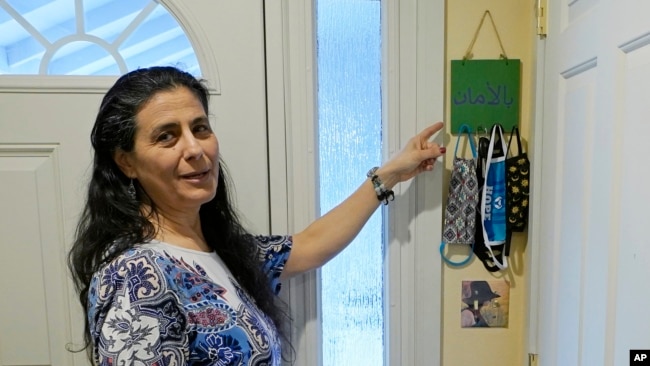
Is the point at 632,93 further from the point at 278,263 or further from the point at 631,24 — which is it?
the point at 278,263

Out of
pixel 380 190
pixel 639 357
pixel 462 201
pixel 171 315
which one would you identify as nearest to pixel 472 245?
pixel 462 201

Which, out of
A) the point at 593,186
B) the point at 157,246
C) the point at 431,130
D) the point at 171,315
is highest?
the point at 431,130

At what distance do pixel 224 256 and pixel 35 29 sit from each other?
713 mm

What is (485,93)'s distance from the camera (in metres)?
1.10

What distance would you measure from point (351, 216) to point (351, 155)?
18cm

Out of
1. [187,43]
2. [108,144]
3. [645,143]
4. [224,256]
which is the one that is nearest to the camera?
[645,143]

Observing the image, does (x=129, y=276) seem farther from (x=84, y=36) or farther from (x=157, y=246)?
(x=84, y=36)

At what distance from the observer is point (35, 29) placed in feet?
3.41

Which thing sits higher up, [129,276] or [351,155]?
[351,155]

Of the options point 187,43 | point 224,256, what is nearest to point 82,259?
point 224,256

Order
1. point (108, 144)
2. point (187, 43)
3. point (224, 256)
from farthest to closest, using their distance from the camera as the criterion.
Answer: point (187, 43) < point (224, 256) < point (108, 144)

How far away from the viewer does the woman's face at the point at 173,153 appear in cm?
78

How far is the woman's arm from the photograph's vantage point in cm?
106

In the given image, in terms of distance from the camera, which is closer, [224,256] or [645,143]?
[645,143]
